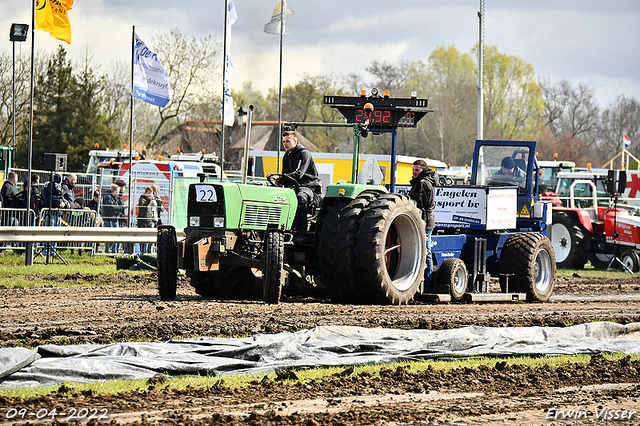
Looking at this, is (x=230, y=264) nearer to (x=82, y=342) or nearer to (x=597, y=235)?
(x=82, y=342)

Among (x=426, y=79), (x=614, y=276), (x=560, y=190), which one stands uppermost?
(x=426, y=79)

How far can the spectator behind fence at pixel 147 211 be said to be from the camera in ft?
64.6

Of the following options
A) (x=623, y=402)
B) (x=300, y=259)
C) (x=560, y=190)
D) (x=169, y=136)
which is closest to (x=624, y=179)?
(x=560, y=190)

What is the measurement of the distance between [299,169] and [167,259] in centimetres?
207

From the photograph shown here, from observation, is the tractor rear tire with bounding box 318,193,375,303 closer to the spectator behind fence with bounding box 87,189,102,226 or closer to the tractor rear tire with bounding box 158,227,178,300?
the tractor rear tire with bounding box 158,227,178,300

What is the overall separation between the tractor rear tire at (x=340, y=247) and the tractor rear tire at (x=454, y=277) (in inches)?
69.1

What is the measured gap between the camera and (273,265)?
962cm

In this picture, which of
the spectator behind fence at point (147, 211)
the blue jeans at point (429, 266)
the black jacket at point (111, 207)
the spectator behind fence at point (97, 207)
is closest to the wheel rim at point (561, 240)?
the blue jeans at point (429, 266)

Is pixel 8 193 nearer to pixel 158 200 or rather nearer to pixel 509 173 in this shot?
pixel 158 200

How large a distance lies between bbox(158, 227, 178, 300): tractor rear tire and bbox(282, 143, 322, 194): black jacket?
169 cm

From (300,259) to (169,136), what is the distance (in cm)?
4802

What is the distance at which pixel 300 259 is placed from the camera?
34.5 ft

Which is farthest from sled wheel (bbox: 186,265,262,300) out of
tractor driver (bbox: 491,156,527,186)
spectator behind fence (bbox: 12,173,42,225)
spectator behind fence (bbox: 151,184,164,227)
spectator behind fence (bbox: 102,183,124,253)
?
spectator behind fence (bbox: 102,183,124,253)

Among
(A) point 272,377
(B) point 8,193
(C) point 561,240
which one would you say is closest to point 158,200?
Answer: (B) point 8,193
